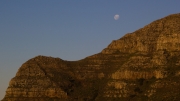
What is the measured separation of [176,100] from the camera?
19775 cm

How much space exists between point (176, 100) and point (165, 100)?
2.92 m

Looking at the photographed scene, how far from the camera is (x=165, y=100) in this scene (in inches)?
7830
